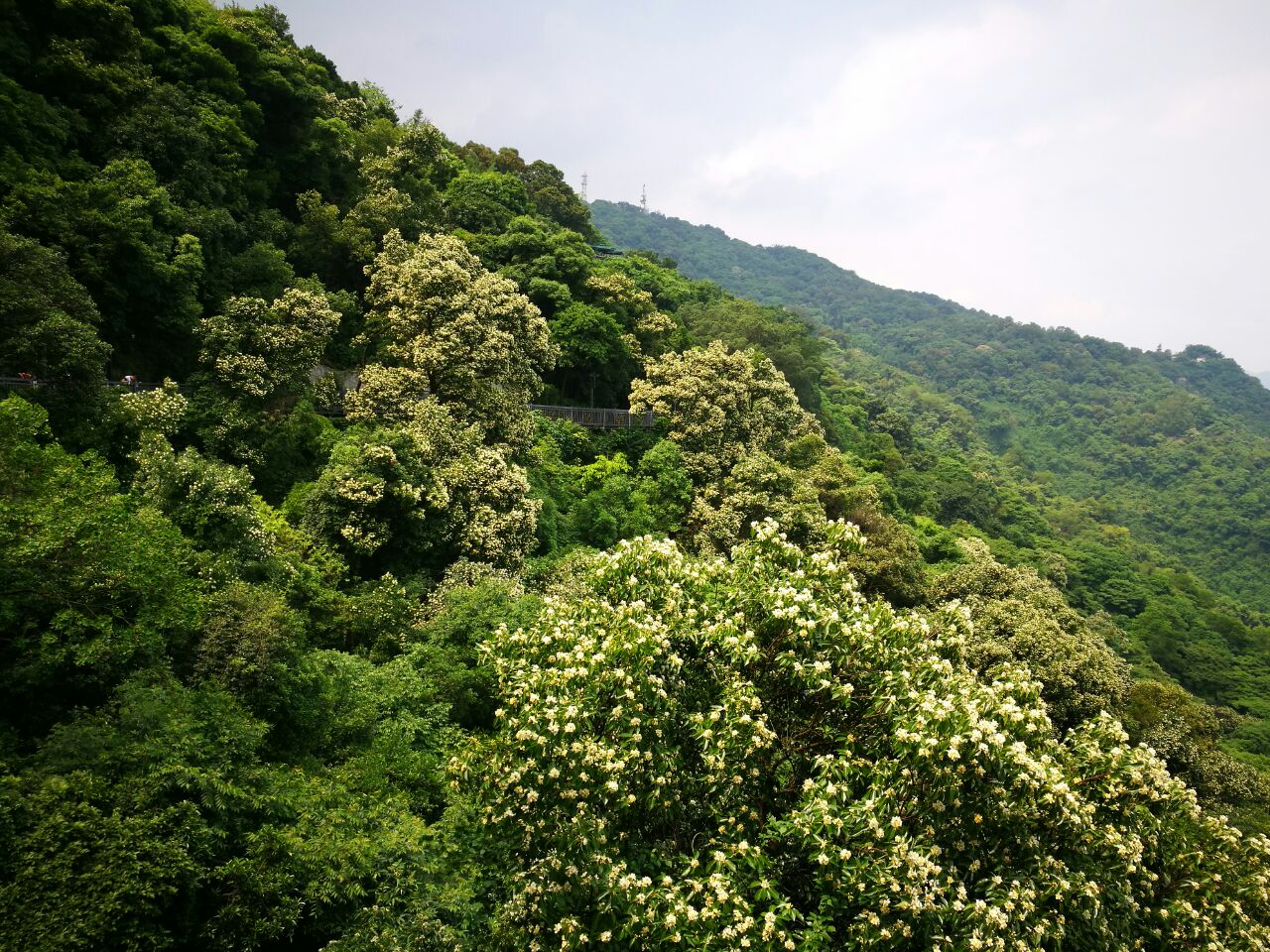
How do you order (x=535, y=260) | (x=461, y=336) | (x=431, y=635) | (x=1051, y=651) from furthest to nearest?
(x=535, y=260) → (x=461, y=336) → (x=1051, y=651) → (x=431, y=635)

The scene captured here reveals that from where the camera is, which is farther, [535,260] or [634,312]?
[634,312]

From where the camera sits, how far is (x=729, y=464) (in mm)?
29125

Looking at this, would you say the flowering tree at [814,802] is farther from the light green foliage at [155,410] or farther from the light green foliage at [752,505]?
the light green foliage at [752,505]

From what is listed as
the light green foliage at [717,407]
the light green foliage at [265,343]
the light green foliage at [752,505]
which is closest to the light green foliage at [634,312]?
the light green foliage at [717,407]

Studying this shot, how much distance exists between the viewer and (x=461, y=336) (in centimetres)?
2180

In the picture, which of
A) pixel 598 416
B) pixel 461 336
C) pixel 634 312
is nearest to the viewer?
pixel 461 336

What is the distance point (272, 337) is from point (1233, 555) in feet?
375

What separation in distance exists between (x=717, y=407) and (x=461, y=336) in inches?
476

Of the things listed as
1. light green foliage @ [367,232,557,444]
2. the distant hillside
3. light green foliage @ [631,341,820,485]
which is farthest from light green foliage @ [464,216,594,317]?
the distant hillside

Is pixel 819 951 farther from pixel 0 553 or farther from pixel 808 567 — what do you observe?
pixel 0 553

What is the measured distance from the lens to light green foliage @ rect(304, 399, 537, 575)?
16.9 m

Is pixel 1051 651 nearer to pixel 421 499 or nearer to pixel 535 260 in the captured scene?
pixel 421 499

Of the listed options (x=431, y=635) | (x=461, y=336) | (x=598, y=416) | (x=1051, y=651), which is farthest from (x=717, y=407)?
(x=431, y=635)

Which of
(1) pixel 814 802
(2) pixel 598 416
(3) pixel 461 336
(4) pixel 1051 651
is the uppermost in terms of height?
(3) pixel 461 336
